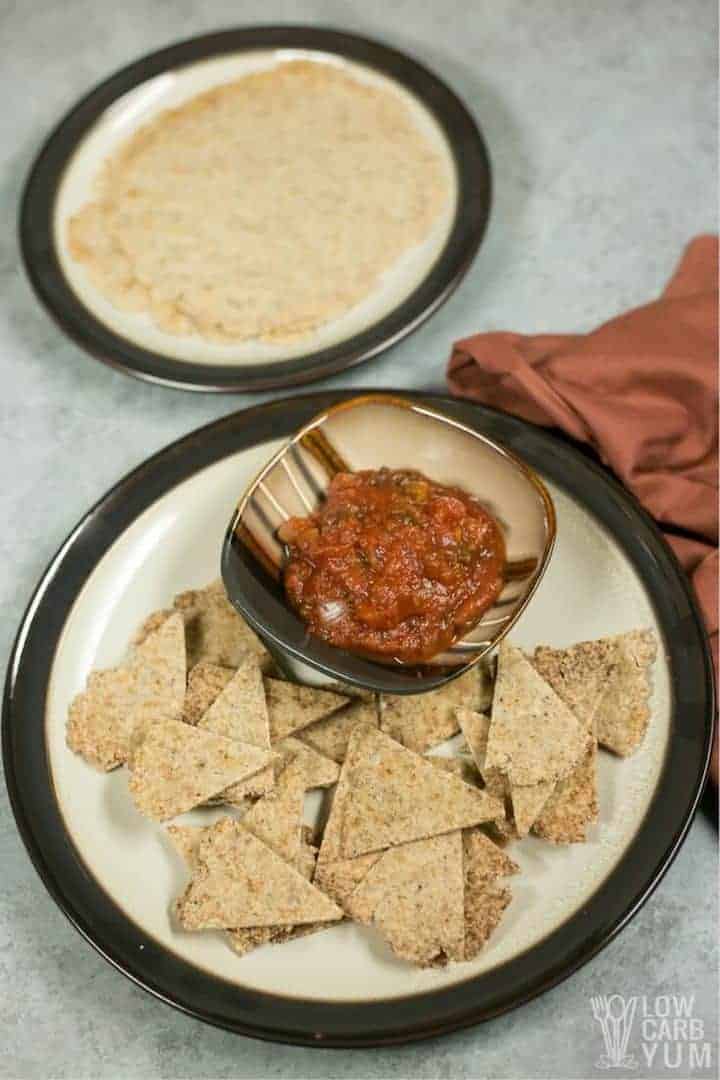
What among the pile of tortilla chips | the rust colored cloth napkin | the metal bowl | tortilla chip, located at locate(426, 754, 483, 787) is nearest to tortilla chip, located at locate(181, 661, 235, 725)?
the pile of tortilla chips

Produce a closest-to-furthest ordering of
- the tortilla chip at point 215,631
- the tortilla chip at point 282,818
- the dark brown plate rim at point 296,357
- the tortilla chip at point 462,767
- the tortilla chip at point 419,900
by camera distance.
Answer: the tortilla chip at point 419,900 → the tortilla chip at point 282,818 → the tortilla chip at point 462,767 → the tortilla chip at point 215,631 → the dark brown plate rim at point 296,357

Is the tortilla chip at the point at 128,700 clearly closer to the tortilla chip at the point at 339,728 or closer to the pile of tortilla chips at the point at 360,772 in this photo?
the pile of tortilla chips at the point at 360,772

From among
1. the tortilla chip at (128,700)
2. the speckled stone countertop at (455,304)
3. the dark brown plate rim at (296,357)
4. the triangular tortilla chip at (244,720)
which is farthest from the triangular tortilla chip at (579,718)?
the dark brown plate rim at (296,357)

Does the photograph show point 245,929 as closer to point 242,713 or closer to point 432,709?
point 242,713

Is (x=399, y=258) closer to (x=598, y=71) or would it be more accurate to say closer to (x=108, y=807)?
(x=598, y=71)

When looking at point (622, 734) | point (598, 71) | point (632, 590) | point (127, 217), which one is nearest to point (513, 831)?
point (622, 734)
